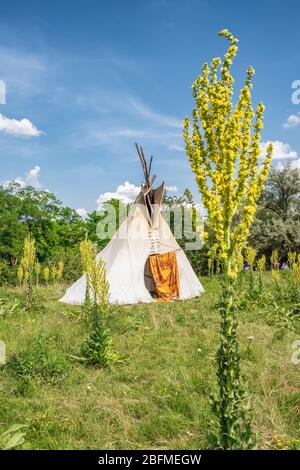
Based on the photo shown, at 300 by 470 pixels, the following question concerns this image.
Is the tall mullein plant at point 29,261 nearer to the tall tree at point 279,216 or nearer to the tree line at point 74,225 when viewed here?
the tree line at point 74,225

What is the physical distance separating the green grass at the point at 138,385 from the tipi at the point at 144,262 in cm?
312

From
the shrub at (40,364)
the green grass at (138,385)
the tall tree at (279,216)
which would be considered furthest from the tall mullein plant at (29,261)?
the tall tree at (279,216)

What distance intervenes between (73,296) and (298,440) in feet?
29.3

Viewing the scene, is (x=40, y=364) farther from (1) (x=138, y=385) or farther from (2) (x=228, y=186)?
(2) (x=228, y=186)

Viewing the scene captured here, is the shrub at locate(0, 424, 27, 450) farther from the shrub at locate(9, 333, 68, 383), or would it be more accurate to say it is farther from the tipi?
the tipi

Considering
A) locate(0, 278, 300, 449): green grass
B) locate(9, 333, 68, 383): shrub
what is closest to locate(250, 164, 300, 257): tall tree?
locate(0, 278, 300, 449): green grass

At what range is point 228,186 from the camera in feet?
10.9

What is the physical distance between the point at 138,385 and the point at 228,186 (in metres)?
3.29

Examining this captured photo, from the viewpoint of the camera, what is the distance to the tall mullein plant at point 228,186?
131 inches

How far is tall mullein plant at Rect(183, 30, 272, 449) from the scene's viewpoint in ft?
10.9

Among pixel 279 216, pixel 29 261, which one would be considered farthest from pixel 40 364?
pixel 279 216

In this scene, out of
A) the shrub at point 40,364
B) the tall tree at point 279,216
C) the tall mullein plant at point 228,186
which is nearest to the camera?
the tall mullein plant at point 228,186

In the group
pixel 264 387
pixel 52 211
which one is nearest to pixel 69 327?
pixel 264 387
